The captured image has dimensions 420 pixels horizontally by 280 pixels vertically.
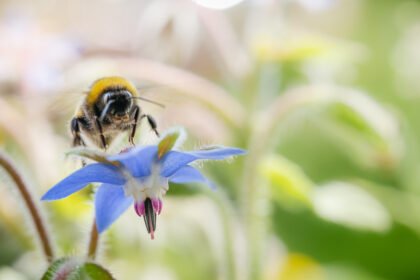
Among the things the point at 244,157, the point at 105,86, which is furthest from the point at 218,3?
the point at 105,86

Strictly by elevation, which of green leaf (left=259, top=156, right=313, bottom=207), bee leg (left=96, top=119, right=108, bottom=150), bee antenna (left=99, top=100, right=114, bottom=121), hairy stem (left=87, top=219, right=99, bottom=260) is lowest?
hairy stem (left=87, top=219, right=99, bottom=260)

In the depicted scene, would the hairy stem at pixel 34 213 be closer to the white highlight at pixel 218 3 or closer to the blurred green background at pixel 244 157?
the blurred green background at pixel 244 157

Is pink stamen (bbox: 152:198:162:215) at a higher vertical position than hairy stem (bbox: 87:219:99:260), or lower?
higher

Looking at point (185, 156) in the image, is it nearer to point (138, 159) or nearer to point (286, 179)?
point (138, 159)

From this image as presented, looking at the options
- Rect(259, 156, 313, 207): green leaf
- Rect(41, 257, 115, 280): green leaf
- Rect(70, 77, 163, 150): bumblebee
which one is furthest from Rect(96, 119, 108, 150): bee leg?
Rect(259, 156, 313, 207): green leaf

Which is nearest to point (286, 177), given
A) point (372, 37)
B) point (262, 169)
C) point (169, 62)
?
point (262, 169)

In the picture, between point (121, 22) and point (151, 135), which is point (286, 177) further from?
point (121, 22)

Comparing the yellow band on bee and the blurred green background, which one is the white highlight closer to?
the blurred green background
